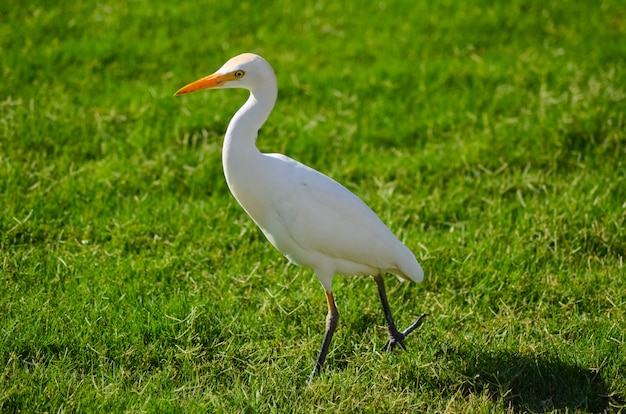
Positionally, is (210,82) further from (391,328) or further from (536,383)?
(536,383)

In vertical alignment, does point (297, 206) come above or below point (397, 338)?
above

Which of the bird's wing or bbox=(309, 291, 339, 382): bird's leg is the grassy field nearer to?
bbox=(309, 291, 339, 382): bird's leg

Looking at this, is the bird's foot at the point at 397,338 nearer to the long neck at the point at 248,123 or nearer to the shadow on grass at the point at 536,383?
the shadow on grass at the point at 536,383

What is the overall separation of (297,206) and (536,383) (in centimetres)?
152

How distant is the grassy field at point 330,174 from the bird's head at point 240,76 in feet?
4.12

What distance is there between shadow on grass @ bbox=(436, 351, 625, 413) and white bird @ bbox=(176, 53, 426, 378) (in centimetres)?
49

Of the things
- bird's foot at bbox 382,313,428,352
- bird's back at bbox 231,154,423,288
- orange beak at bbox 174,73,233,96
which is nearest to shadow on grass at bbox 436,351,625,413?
bird's foot at bbox 382,313,428,352

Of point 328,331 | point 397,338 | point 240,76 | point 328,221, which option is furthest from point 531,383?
point 240,76

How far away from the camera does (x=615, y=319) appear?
4711 mm

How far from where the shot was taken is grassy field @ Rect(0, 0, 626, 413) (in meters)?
4.18

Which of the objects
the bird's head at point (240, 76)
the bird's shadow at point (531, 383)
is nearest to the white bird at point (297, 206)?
Result: the bird's head at point (240, 76)

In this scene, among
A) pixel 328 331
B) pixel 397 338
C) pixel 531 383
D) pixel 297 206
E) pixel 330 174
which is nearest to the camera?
pixel 531 383

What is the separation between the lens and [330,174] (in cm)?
636

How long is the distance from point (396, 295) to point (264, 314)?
0.88 m
